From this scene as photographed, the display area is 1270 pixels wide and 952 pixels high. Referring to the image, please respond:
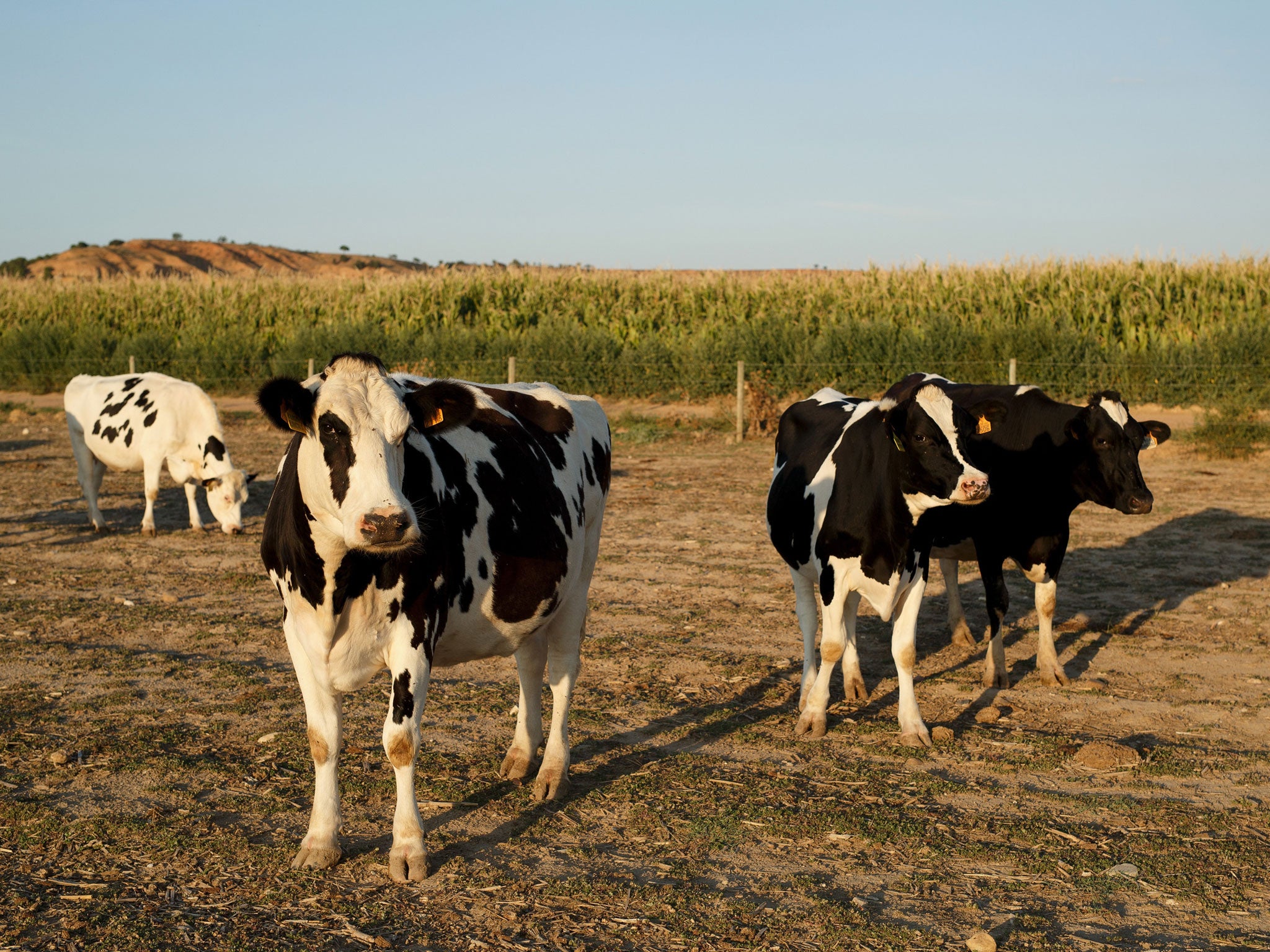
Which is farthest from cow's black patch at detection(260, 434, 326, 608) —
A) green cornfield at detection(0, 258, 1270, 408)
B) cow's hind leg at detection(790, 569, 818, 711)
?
green cornfield at detection(0, 258, 1270, 408)

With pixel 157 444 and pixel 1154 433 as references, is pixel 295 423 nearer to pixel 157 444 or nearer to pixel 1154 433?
pixel 1154 433

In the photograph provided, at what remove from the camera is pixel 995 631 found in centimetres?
710

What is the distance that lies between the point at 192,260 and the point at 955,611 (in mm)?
88909

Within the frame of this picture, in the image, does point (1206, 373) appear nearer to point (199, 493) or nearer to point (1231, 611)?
point (1231, 611)

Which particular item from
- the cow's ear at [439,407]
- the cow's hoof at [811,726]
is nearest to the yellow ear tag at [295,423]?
the cow's ear at [439,407]

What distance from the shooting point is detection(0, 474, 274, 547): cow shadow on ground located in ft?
39.9

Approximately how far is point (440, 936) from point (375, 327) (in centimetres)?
2656

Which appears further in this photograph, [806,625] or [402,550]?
[806,625]

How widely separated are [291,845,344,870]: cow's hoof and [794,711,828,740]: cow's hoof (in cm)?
267

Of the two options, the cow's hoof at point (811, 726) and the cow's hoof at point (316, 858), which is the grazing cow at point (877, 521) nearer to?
the cow's hoof at point (811, 726)

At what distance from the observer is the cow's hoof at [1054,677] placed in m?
7.09

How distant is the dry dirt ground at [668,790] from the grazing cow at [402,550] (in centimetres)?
39

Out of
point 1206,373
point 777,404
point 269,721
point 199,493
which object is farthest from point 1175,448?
point 269,721

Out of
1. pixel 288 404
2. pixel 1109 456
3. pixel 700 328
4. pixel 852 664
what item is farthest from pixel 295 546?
pixel 700 328
